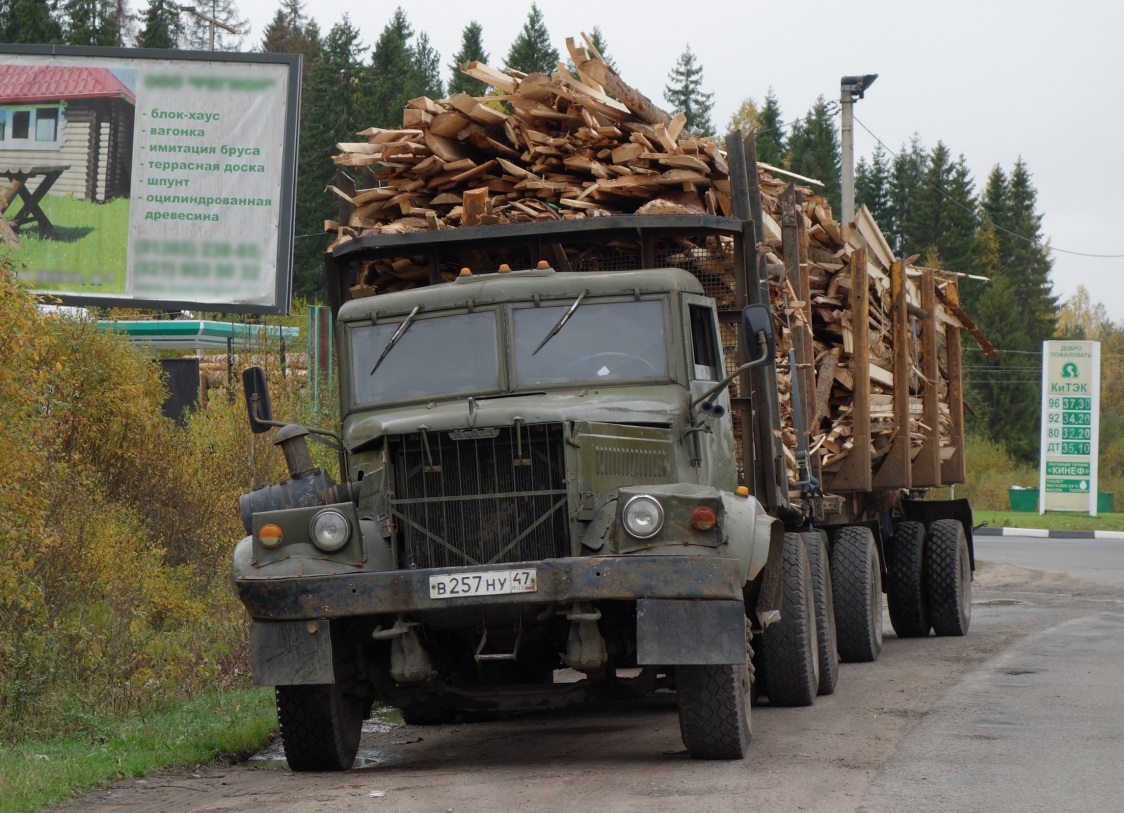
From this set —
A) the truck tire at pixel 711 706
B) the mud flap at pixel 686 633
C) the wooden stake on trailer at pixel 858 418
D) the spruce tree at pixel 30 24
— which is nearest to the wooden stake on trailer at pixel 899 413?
the wooden stake on trailer at pixel 858 418

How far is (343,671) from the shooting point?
26.5ft

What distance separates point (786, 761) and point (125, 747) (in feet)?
11.9

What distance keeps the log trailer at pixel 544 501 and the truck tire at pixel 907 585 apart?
171 inches

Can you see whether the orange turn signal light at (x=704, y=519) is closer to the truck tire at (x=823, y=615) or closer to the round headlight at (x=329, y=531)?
the round headlight at (x=329, y=531)

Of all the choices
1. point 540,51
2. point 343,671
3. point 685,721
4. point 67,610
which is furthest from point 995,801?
point 540,51

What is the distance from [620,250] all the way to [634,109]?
1.81 m

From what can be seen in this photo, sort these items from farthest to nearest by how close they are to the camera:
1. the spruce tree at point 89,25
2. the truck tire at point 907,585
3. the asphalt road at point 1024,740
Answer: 1. the spruce tree at point 89,25
2. the truck tire at point 907,585
3. the asphalt road at point 1024,740

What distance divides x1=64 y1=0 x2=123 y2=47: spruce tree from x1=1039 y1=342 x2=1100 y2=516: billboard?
4191 centimetres

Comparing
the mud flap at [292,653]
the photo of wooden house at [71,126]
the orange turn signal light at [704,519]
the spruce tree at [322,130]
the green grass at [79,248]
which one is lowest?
the mud flap at [292,653]

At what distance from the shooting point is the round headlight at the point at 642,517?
7.41m

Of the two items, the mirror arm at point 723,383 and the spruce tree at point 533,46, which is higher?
the spruce tree at point 533,46

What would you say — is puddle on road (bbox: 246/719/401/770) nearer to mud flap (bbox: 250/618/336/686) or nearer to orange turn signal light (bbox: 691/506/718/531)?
mud flap (bbox: 250/618/336/686)

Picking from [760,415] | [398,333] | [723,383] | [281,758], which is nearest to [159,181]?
[398,333]

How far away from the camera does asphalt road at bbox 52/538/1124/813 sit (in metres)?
6.75
